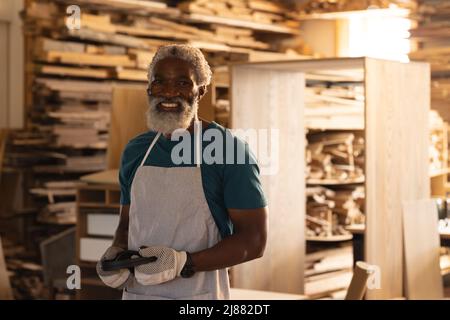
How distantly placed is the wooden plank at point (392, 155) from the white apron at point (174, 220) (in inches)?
129

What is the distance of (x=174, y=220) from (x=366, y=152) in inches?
130

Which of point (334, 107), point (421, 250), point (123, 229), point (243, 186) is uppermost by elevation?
point (334, 107)

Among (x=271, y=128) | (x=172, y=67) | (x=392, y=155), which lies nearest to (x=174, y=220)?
(x=172, y=67)

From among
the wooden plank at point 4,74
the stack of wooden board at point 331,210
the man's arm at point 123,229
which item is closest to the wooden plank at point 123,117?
the wooden plank at point 4,74

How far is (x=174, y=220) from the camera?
7.68ft

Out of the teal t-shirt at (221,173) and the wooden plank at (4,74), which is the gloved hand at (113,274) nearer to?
the teal t-shirt at (221,173)

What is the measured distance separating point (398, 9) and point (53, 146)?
3.70 meters

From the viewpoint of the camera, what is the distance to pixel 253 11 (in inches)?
366

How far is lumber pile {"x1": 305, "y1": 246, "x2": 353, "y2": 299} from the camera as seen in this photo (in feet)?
24.2

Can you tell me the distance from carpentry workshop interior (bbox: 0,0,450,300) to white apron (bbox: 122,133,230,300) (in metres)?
1.89

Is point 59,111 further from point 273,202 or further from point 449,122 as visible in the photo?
point 449,122

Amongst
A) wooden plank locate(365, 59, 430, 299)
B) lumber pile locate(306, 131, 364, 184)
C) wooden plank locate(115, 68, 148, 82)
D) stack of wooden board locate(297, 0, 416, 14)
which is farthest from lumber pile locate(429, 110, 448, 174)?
wooden plank locate(115, 68, 148, 82)

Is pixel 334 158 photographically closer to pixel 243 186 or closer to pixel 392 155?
pixel 392 155
